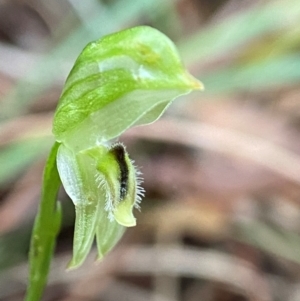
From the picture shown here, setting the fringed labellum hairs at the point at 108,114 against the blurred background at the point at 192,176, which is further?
the blurred background at the point at 192,176

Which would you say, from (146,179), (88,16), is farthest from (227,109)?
(88,16)

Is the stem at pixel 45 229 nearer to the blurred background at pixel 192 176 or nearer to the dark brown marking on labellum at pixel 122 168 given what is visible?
the dark brown marking on labellum at pixel 122 168

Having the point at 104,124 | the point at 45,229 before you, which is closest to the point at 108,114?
the point at 104,124

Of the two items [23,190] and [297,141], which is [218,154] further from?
[23,190]

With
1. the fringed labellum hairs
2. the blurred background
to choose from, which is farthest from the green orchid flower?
the blurred background

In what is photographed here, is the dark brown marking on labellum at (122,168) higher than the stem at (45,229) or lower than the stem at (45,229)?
higher

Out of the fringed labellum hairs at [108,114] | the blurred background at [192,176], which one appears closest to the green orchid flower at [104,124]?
the fringed labellum hairs at [108,114]

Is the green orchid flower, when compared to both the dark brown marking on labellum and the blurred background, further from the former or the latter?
the blurred background

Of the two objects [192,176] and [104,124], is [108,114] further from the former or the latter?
[192,176]
